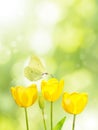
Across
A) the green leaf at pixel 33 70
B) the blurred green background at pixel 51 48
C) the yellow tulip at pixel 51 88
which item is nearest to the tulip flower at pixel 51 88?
the yellow tulip at pixel 51 88

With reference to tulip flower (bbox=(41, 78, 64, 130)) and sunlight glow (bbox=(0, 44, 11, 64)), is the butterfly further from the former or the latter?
sunlight glow (bbox=(0, 44, 11, 64))

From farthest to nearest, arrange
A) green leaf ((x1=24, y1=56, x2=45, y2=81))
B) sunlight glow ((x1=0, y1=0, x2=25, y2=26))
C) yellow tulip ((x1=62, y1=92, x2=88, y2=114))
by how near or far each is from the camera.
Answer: sunlight glow ((x1=0, y1=0, x2=25, y2=26)), green leaf ((x1=24, y1=56, x2=45, y2=81)), yellow tulip ((x1=62, y1=92, x2=88, y2=114))

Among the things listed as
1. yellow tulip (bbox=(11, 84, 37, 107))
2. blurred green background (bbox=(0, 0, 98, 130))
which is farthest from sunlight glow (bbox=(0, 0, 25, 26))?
yellow tulip (bbox=(11, 84, 37, 107))

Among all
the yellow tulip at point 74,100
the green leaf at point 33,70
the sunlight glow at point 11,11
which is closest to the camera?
the yellow tulip at point 74,100

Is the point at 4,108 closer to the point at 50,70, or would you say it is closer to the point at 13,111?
the point at 13,111

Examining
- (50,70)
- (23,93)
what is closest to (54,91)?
(23,93)

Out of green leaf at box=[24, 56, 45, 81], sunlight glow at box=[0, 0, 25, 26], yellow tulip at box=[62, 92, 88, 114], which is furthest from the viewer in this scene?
sunlight glow at box=[0, 0, 25, 26]

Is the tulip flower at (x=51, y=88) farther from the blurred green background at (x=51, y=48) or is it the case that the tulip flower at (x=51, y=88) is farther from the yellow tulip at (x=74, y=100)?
the blurred green background at (x=51, y=48)

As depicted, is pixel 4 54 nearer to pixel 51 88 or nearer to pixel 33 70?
pixel 33 70
